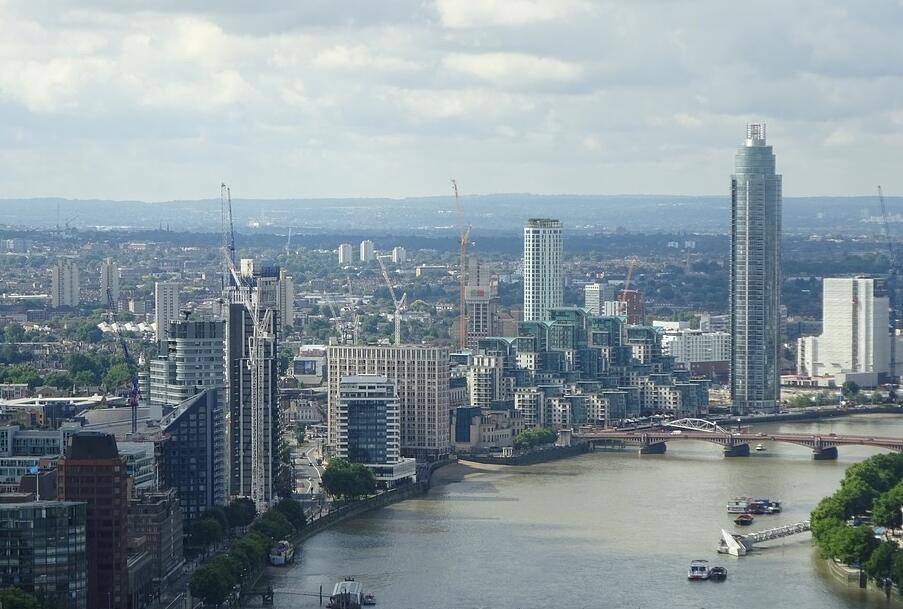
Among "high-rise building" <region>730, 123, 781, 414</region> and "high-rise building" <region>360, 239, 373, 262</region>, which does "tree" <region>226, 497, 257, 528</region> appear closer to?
"high-rise building" <region>730, 123, 781, 414</region>

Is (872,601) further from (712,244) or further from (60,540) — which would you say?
(712,244)

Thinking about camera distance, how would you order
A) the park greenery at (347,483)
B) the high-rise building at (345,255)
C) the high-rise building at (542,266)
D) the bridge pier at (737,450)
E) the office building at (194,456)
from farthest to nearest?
the high-rise building at (345,255) → the high-rise building at (542,266) → the bridge pier at (737,450) → the park greenery at (347,483) → the office building at (194,456)

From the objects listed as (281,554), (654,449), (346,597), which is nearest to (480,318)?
(654,449)

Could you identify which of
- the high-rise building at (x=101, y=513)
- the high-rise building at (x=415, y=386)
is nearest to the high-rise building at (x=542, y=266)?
the high-rise building at (x=415, y=386)

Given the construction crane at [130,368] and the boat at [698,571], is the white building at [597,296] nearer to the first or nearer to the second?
the construction crane at [130,368]

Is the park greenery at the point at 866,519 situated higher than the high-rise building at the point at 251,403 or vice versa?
the high-rise building at the point at 251,403

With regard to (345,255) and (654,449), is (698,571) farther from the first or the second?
(345,255)
